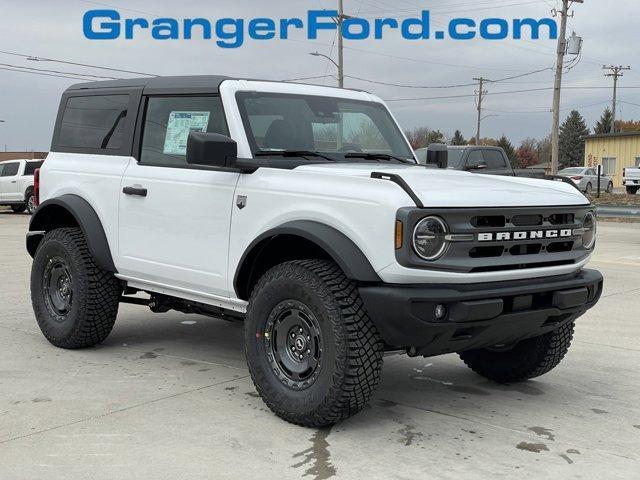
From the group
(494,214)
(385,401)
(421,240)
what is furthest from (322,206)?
(385,401)

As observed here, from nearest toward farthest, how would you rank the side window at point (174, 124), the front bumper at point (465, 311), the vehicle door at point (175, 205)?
1. the front bumper at point (465, 311)
2. the vehicle door at point (175, 205)
3. the side window at point (174, 124)

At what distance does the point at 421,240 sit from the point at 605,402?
77.1 inches

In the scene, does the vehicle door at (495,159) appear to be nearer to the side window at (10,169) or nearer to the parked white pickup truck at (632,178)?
the side window at (10,169)

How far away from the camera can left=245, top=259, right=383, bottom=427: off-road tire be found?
13.4ft

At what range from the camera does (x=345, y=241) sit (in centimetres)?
416

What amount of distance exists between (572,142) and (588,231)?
352 ft

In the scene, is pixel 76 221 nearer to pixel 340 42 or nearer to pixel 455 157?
pixel 455 157

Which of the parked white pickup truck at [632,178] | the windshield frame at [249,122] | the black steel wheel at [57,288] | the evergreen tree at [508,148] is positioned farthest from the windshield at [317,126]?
the evergreen tree at [508,148]

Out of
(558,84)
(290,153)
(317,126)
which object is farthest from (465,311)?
(558,84)

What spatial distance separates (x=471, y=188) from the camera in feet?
14.0

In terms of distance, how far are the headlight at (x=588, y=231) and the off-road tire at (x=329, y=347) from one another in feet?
5.09

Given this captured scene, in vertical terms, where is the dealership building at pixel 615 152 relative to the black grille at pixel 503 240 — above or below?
above

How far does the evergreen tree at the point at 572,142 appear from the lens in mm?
104875

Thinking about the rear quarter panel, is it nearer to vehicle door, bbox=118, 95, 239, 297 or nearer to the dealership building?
vehicle door, bbox=118, 95, 239, 297
